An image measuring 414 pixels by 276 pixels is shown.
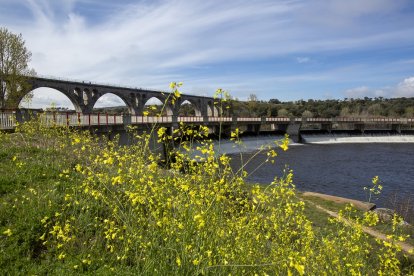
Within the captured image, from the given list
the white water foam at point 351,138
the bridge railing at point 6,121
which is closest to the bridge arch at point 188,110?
the white water foam at point 351,138

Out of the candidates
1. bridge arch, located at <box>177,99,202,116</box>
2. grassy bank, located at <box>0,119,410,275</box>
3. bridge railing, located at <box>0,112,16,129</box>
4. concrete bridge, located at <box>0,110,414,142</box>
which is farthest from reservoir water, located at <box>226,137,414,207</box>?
bridge arch, located at <box>177,99,202,116</box>

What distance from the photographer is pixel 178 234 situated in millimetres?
3467

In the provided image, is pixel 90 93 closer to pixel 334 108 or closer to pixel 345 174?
pixel 345 174

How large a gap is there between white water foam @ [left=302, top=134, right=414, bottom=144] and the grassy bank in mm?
57964

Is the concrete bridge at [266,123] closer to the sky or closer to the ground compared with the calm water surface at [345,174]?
closer to the sky

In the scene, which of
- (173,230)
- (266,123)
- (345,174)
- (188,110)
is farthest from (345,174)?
(188,110)

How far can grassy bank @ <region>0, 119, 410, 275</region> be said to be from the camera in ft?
11.3

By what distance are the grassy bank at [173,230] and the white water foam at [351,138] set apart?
5796cm

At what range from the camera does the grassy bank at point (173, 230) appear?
11.3 ft

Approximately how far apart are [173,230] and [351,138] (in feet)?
216

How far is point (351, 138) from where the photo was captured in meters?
63.4

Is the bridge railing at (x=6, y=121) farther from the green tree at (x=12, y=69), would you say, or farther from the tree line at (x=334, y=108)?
the tree line at (x=334, y=108)

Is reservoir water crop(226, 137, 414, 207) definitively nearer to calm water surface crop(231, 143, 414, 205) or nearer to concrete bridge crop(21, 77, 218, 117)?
calm water surface crop(231, 143, 414, 205)

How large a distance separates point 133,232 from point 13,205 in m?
3.29
